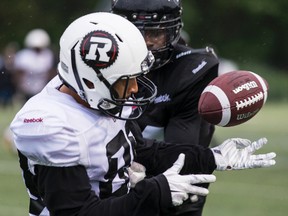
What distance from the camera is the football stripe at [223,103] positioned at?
13.0 feet

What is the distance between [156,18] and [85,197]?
4.36 feet

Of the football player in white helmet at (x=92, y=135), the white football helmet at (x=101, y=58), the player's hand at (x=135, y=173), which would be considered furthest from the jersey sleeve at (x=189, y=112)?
the white football helmet at (x=101, y=58)

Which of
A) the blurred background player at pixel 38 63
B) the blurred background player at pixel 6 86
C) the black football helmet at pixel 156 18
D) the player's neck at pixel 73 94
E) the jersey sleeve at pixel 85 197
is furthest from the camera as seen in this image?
the blurred background player at pixel 6 86

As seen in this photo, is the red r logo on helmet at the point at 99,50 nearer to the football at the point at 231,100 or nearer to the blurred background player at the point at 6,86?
the football at the point at 231,100

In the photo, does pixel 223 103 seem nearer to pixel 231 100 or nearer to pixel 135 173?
pixel 231 100

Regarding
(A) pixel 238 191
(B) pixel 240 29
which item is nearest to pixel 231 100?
(A) pixel 238 191

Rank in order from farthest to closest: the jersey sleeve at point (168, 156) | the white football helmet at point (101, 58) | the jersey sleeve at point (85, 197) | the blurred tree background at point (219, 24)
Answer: the blurred tree background at point (219, 24) → the jersey sleeve at point (168, 156) → the white football helmet at point (101, 58) → the jersey sleeve at point (85, 197)

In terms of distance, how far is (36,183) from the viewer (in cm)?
358

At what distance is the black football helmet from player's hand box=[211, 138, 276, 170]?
2.39ft

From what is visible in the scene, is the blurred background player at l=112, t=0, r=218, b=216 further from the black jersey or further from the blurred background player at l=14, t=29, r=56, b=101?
the blurred background player at l=14, t=29, r=56, b=101

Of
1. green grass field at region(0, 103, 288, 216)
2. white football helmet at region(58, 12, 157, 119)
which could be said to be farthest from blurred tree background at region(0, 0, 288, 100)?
white football helmet at region(58, 12, 157, 119)

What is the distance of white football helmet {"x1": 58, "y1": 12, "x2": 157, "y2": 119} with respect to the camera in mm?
3471

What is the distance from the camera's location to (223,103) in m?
3.97

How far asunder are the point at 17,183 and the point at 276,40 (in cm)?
1894
